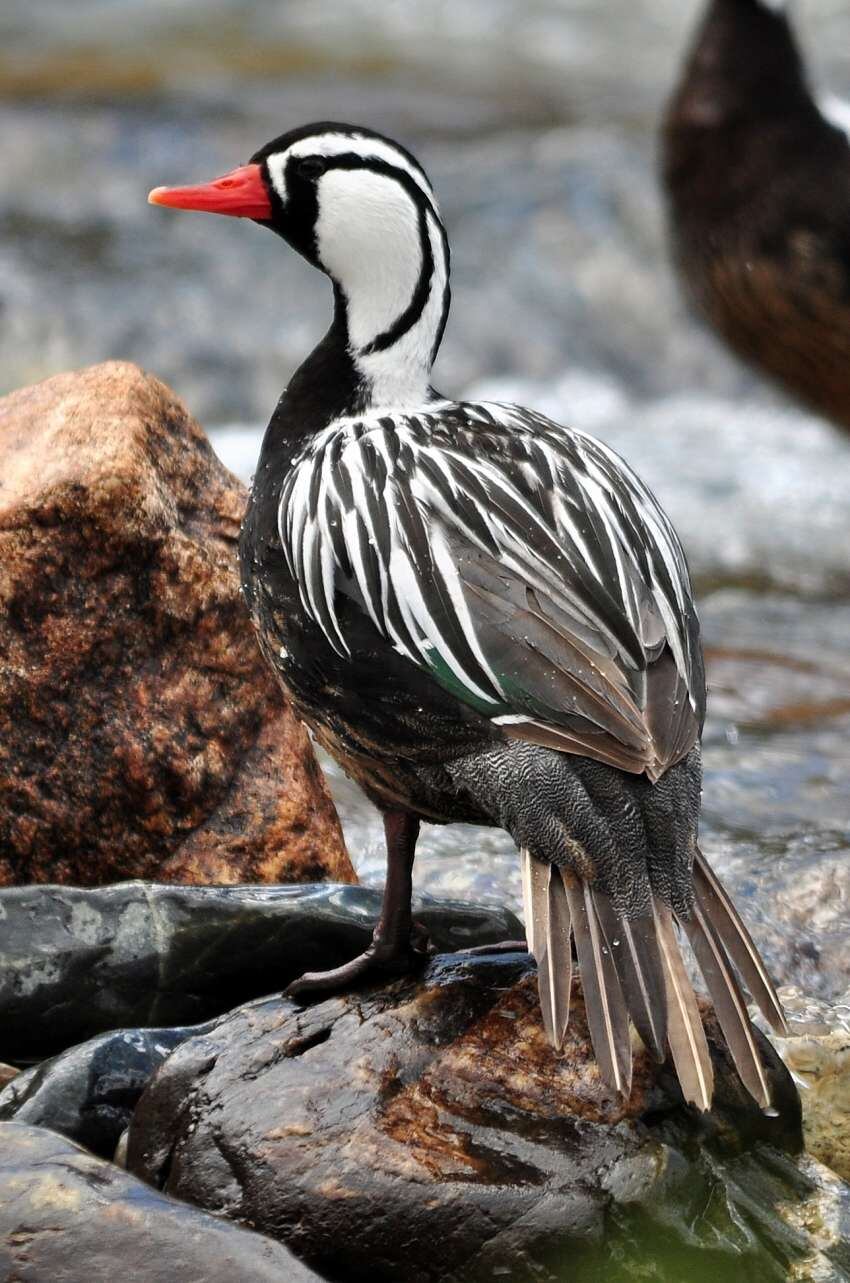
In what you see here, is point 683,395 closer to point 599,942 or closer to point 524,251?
point 524,251

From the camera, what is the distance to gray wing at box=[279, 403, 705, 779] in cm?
366

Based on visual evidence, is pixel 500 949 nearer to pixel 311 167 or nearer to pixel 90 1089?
pixel 90 1089

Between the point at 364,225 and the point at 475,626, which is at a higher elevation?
the point at 364,225

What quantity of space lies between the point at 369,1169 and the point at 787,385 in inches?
235

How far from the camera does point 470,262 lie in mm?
13906

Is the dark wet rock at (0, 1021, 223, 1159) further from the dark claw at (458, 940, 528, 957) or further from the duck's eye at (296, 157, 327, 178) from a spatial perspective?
the duck's eye at (296, 157, 327, 178)

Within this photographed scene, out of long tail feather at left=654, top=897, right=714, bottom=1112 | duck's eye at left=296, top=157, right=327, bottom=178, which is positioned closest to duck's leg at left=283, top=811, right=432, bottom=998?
long tail feather at left=654, top=897, right=714, bottom=1112

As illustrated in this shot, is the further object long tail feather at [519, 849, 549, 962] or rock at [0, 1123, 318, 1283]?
long tail feather at [519, 849, 549, 962]

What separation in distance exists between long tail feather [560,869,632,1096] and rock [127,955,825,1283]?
0.21 m

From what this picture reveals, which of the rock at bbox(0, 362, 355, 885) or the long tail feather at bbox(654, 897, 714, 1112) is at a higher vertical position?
the rock at bbox(0, 362, 355, 885)

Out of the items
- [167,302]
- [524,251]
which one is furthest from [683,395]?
[167,302]

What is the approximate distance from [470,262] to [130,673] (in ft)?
31.3

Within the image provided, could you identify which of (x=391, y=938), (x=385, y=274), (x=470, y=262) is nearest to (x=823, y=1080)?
(x=391, y=938)

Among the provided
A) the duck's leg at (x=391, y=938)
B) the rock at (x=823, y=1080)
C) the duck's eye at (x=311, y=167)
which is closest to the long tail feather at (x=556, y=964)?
the duck's leg at (x=391, y=938)
